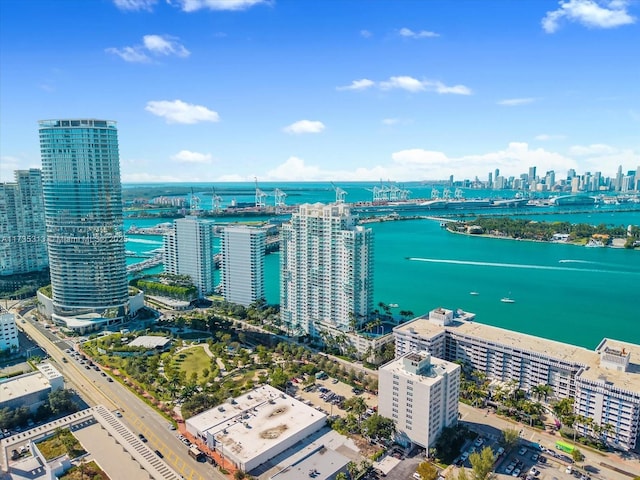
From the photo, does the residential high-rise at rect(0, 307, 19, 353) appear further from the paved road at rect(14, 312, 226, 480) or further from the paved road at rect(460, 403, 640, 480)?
the paved road at rect(460, 403, 640, 480)

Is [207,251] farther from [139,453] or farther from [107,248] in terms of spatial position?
[139,453]

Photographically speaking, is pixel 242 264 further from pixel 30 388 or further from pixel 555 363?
pixel 555 363

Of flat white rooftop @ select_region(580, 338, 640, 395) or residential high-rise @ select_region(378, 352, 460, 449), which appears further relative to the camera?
flat white rooftop @ select_region(580, 338, 640, 395)

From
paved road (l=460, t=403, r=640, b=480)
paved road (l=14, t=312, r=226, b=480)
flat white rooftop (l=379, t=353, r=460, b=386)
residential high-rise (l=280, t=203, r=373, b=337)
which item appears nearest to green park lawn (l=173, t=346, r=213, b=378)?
paved road (l=14, t=312, r=226, b=480)

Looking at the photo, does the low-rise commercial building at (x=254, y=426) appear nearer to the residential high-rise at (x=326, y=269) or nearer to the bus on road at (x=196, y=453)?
the bus on road at (x=196, y=453)

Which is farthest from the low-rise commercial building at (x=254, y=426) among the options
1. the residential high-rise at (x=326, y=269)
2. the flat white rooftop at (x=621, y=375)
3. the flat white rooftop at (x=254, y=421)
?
the flat white rooftop at (x=621, y=375)

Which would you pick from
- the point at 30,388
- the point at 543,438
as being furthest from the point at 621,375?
the point at 30,388
